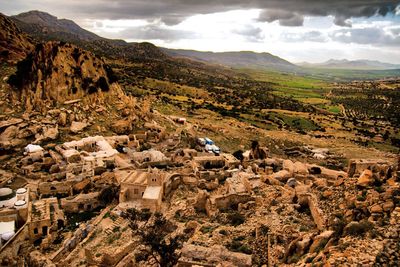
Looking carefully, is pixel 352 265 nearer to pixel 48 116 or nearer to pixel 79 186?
pixel 79 186

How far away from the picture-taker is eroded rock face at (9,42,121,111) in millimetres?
46625

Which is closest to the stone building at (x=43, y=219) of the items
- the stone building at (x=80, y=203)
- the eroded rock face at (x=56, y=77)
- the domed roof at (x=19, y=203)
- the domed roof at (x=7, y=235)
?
the domed roof at (x=19, y=203)

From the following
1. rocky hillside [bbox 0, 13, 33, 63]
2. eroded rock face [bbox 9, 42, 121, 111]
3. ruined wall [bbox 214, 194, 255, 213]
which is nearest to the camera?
ruined wall [bbox 214, 194, 255, 213]

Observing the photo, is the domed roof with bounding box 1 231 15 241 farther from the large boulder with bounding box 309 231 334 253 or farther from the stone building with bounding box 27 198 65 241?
the large boulder with bounding box 309 231 334 253

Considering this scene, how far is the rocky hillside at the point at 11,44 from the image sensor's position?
56.7 metres

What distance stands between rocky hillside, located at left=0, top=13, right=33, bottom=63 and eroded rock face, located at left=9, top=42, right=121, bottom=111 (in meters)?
9.11

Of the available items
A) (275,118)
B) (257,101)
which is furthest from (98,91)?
(257,101)

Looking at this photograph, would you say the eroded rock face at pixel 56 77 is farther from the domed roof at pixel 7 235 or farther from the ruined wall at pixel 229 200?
the ruined wall at pixel 229 200

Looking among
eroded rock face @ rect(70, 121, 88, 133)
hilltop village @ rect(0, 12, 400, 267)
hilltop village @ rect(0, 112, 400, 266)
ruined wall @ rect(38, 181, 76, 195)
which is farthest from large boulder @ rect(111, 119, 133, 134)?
ruined wall @ rect(38, 181, 76, 195)

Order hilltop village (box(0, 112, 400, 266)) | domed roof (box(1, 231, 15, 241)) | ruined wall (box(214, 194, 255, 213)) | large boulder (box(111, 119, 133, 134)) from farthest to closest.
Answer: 1. large boulder (box(111, 119, 133, 134))
2. domed roof (box(1, 231, 15, 241))
3. ruined wall (box(214, 194, 255, 213))
4. hilltop village (box(0, 112, 400, 266))

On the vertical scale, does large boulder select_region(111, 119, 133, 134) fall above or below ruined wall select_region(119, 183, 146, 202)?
above

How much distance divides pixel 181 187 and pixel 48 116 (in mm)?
24077

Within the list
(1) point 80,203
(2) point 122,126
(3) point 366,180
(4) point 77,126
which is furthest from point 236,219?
(2) point 122,126

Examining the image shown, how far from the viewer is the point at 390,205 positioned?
1319 centimetres
